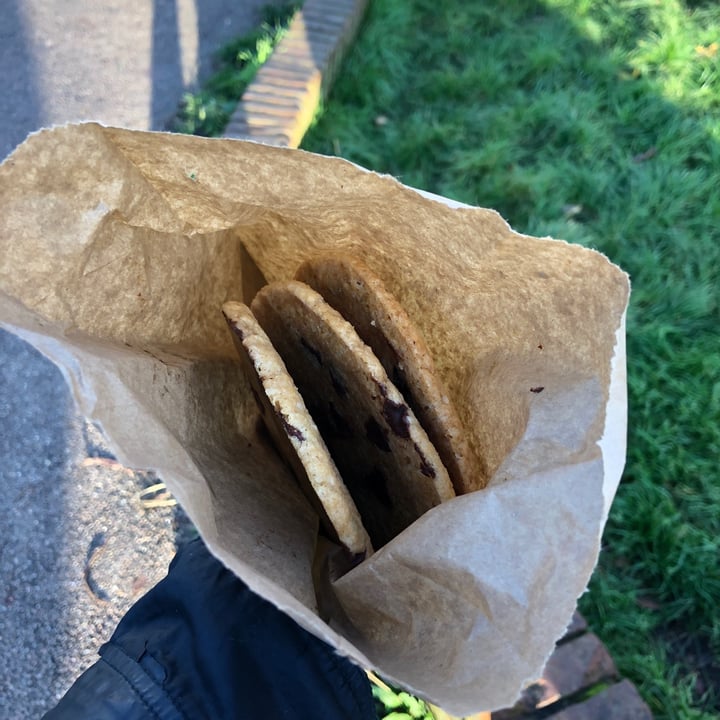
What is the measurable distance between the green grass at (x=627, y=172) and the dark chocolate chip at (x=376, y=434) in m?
1.06

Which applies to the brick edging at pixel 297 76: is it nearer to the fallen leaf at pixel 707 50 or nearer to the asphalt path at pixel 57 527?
the asphalt path at pixel 57 527

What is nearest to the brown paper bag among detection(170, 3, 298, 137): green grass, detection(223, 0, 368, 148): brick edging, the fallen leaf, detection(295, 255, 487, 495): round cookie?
detection(295, 255, 487, 495): round cookie

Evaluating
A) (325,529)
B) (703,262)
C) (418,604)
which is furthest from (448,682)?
(703,262)

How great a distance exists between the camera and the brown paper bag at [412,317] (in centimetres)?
75

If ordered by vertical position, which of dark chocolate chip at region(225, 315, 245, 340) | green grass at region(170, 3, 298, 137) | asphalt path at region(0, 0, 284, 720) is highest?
dark chocolate chip at region(225, 315, 245, 340)

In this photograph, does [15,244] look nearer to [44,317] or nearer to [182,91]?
[44,317]

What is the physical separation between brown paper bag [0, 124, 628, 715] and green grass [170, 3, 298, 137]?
1.84 metres

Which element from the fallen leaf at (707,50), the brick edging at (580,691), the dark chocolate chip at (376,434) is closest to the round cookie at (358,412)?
the dark chocolate chip at (376,434)

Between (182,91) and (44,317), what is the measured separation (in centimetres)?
233

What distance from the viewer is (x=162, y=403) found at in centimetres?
91

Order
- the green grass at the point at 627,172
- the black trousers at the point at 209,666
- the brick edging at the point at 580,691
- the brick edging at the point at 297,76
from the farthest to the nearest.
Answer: the brick edging at the point at 297,76, the green grass at the point at 627,172, the brick edging at the point at 580,691, the black trousers at the point at 209,666

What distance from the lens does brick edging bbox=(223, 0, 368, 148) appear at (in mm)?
2500

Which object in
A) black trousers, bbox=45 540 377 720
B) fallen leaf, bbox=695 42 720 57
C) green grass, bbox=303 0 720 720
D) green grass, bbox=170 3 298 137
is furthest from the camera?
fallen leaf, bbox=695 42 720 57

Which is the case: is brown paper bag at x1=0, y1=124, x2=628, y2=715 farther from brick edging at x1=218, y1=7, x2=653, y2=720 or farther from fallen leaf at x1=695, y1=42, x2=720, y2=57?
fallen leaf at x1=695, y1=42, x2=720, y2=57
